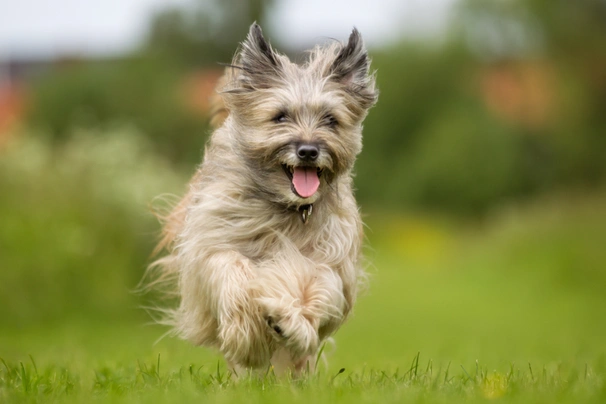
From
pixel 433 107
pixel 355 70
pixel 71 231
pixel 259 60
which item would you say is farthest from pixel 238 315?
pixel 433 107

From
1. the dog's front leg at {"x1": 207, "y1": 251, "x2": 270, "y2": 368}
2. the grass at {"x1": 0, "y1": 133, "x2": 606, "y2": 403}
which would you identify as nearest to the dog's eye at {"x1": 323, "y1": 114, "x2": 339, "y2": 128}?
the dog's front leg at {"x1": 207, "y1": 251, "x2": 270, "y2": 368}

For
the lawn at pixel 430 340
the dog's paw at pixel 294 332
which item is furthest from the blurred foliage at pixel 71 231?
the dog's paw at pixel 294 332

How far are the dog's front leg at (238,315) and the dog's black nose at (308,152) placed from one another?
667 millimetres

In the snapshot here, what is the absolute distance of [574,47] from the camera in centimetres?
2769

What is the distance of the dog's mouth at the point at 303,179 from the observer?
5551 millimetres

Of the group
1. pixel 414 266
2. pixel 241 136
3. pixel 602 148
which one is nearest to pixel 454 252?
pixel 414 266

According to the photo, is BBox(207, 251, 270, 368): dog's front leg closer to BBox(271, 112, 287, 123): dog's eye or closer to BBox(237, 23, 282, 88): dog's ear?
BBox(271, 112, 287, 123): dog's eye

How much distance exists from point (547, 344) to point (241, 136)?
582 centimetres

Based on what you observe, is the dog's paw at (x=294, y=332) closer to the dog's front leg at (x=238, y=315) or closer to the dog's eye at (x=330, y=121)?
the dog's front leg at (x=238, y=315)

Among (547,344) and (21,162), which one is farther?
(21,162)

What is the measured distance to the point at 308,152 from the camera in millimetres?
5484

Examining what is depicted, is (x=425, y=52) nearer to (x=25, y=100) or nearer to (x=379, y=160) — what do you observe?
(x=379, y=160)

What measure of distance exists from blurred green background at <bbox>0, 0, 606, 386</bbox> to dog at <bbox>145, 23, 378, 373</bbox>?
→ 0.98 meters

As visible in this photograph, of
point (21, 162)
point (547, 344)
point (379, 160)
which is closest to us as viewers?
point (547, 344)
